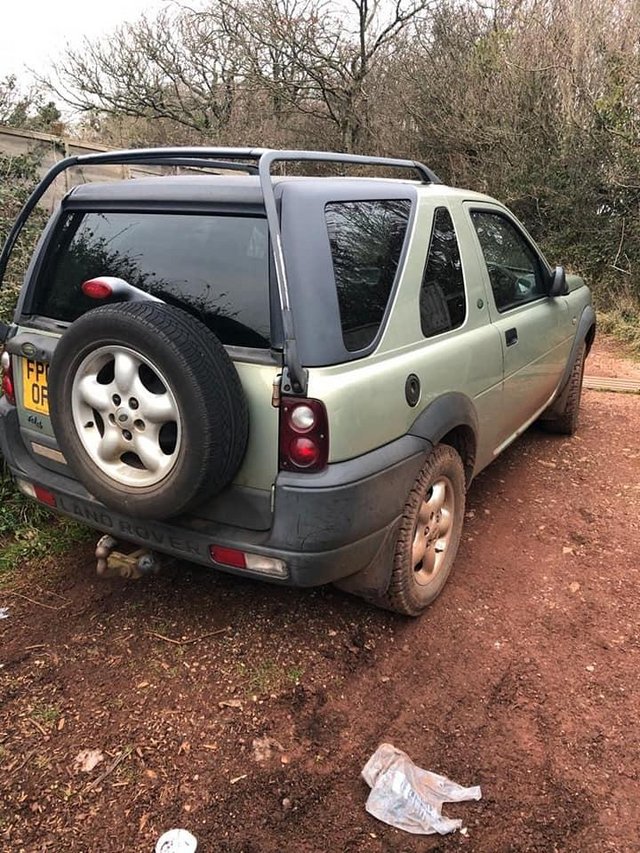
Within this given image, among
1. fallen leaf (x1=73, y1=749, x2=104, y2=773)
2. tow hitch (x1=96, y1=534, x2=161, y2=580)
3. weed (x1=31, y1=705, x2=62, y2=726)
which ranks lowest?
fallen leaf (x1=73, y1=749, x2=104, y2=773)

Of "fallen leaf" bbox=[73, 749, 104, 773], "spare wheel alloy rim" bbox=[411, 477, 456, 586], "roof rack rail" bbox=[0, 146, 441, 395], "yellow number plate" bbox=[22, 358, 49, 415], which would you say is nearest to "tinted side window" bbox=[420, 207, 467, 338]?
"roof rack rail" bbox=[0, 146, 441, 395]

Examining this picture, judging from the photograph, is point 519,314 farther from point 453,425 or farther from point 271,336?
point 271,336

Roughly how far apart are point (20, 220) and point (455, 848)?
2.82 meters

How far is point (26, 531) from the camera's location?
3.48 metres

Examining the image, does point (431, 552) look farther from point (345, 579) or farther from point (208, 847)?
point (208, 847)

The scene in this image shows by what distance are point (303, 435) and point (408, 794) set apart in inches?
45.8

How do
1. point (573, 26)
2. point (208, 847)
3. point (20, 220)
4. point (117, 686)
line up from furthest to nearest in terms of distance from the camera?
point (573, 26) → point (20, 220) → point (117, 686) → point (208, 847)

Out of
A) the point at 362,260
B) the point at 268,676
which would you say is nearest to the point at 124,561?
the point at 268,676

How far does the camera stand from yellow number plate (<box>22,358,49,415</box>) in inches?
104

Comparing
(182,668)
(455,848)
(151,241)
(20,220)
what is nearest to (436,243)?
(151,241)

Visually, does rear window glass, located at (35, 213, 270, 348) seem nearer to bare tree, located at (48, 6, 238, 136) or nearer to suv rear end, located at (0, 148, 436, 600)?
suv rear end, located at (0, 148, 436, 600)

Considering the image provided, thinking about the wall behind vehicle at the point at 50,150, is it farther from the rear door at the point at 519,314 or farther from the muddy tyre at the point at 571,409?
the muddy tyre at the point at 571,409

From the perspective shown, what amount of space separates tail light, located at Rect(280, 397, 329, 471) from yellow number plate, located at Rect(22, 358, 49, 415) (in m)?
1.11

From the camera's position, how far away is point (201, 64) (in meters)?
16.2
